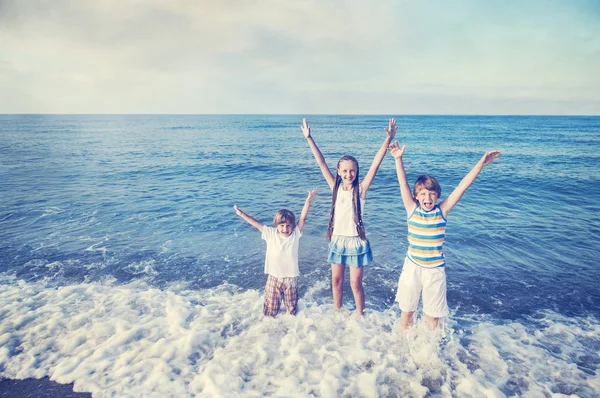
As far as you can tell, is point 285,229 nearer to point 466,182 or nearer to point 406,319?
point 406,319

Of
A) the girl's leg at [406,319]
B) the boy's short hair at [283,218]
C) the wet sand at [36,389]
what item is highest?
the boy's short hair at [283,218]

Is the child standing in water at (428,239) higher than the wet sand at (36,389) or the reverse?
higher

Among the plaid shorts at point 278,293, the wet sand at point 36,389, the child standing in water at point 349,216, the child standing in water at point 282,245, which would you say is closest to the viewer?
the wet sand at point 36,389

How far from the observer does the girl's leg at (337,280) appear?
483cm

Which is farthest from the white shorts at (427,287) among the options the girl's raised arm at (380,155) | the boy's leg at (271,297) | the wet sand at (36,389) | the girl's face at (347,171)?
the wet sand at (36,389)

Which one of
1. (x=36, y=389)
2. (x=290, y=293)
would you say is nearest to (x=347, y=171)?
(x=290, y=293)

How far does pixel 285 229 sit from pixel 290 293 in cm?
113

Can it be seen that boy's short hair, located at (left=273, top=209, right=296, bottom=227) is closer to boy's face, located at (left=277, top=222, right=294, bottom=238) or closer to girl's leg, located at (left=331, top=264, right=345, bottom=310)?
boy's face, located at (left=277, top=222, right=294, bottom=238)

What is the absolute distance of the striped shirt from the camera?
395 cm

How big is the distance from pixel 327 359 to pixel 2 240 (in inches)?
383

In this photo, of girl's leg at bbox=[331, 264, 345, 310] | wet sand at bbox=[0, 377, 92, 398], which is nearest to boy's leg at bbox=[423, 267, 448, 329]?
girl's leg at bbox=[331, 264, 345, 310]

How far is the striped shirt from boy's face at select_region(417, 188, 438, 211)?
81 millimetres

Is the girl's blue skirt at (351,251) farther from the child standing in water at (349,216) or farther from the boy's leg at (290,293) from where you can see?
the boy's leg at (290,293)

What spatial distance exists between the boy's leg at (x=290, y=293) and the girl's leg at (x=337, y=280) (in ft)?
1.99
